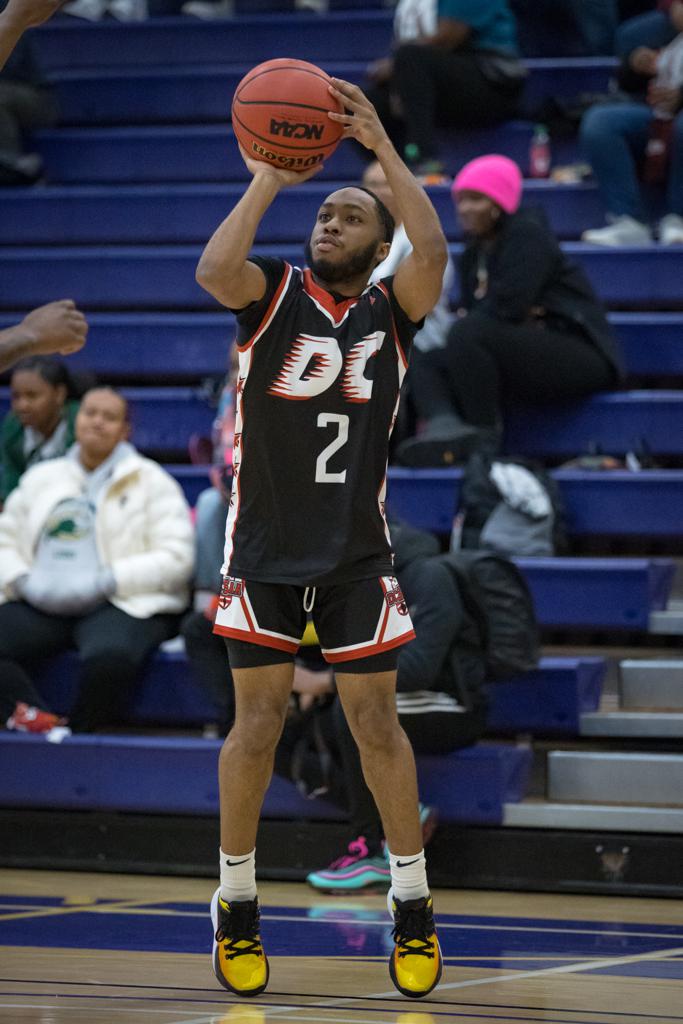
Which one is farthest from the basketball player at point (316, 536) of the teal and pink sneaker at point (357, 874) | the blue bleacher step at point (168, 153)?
the blue bleacher step at point (168, 153)

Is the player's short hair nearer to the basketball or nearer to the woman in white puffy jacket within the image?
the basketball

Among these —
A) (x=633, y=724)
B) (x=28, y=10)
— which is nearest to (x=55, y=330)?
(x=28, y=10)

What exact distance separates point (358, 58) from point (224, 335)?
246 cm

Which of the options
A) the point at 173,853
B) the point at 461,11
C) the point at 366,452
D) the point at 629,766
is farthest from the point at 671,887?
the point at 461,11

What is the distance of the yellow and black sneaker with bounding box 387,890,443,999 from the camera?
10.6ft

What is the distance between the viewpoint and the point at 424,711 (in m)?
4.87

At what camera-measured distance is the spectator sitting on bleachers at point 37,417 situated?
6.10 metres

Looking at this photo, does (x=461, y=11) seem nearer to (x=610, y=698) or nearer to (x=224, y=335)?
(x=224, y=335)

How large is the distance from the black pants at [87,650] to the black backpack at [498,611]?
1.20 meters

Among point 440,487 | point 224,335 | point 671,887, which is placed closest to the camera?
point 671,887

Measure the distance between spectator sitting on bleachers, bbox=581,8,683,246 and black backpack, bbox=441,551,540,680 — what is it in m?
2.60

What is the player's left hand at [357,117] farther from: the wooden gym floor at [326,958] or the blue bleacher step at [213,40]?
the blue bleacher step at [213,40]

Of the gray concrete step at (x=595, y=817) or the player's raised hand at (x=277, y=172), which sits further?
the gray concrete step at (x=595, y=817)

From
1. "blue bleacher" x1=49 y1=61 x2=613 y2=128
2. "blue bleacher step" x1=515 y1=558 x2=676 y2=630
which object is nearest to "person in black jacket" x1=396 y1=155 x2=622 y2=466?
"blue bleacher step" x1=515 y1=558 x2=676 y2=630
